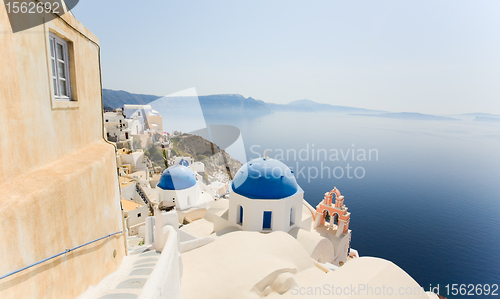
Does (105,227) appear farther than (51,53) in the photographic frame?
Yes

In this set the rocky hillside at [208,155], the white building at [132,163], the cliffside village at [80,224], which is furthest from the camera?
the rocky hillside at [208,155]

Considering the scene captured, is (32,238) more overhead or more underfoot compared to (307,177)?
more overhead

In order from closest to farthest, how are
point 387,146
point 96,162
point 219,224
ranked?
1. point 96,162
2. point 219,224
3. point 387,146

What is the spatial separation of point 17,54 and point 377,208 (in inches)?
1614

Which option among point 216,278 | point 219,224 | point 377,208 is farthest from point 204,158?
point 216,278

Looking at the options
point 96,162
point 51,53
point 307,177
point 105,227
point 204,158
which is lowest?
point 307,177

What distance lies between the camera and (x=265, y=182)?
1132cm

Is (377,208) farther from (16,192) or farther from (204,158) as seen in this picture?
(16,192)

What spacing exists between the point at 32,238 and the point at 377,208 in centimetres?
4047

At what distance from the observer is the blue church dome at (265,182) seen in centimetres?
1129

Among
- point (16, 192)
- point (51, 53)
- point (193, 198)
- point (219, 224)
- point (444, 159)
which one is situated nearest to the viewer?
point (16, 192)

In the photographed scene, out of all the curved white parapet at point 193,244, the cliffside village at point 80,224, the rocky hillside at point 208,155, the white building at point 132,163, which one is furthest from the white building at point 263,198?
the rocky hillside at point 208,155

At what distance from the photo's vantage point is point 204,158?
174 feet

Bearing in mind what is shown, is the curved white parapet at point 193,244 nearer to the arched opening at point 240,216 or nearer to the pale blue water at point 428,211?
the arched opening at point 240,216
